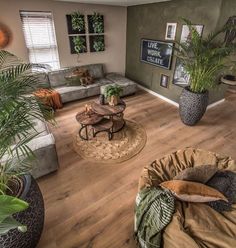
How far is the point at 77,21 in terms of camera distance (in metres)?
4.34

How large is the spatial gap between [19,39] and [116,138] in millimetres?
2961

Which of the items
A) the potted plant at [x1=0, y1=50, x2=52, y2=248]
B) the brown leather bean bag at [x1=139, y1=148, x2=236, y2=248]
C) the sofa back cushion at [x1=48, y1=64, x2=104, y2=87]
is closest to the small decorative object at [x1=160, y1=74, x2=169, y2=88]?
the sofa back cushion at [x1=48, y1=64, x2=104, y2=87]

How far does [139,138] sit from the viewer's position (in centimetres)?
324

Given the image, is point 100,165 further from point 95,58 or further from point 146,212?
point 95,58

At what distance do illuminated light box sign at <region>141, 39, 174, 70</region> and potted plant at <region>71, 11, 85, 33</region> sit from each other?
1558 mm

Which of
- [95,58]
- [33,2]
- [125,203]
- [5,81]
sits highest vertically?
[33,2]

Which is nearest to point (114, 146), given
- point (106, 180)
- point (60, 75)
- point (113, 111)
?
point (113, 111)

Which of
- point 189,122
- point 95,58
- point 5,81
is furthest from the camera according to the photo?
point 95,58

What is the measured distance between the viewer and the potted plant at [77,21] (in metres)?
4.27

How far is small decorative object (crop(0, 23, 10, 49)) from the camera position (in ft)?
12.0

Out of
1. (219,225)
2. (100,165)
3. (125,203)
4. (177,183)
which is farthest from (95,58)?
(219,225)

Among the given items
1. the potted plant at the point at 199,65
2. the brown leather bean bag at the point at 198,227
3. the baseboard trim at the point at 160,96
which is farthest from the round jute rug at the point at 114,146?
the baseboard trim at the point at 160,96

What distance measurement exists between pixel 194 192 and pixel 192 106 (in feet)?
7.49

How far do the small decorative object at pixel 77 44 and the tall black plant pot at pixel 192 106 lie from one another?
2.77 meters
